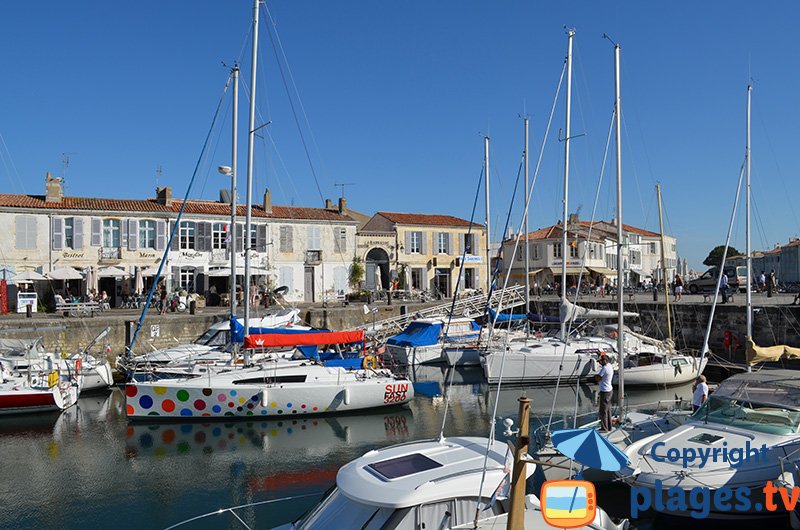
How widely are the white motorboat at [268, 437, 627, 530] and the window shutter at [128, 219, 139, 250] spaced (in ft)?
110

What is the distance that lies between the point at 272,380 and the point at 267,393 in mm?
595

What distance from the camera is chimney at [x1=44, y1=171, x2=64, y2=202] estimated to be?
36031mm

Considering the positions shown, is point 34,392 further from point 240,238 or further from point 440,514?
point 240,238

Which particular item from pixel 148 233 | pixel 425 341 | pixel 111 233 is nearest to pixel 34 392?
pixel 425 341

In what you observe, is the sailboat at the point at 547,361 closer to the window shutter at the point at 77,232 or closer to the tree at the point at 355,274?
the tree at the point at 355,274

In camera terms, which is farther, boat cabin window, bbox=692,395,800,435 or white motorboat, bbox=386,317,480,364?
white motorboat, bbox=386,317,480,364

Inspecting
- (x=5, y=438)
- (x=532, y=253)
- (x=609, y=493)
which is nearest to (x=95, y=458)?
(x=5, y=438)

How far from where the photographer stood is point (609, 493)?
1168 cm

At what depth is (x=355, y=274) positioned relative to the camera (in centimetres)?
4372

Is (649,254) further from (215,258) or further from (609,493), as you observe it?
(609,493)

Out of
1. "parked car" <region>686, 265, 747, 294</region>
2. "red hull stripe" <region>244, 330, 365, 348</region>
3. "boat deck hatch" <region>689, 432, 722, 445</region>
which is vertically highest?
"parked car" <region>686, 265, 747, 294</region>

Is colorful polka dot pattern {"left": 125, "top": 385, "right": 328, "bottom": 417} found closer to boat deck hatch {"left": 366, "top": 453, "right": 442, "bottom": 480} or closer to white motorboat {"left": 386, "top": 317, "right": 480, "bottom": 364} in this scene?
white motorboat {"left": 386, "top": 317, "right": 480, "bottom": 364}

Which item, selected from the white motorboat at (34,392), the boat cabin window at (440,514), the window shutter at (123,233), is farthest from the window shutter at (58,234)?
the boat cabin window at (440,514)

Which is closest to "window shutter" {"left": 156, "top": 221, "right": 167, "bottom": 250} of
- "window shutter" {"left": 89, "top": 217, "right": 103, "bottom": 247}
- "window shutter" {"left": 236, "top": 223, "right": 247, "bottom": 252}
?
"window shutter" {"left": 89, "top": 217, "right": 103, "bottom": 247}
